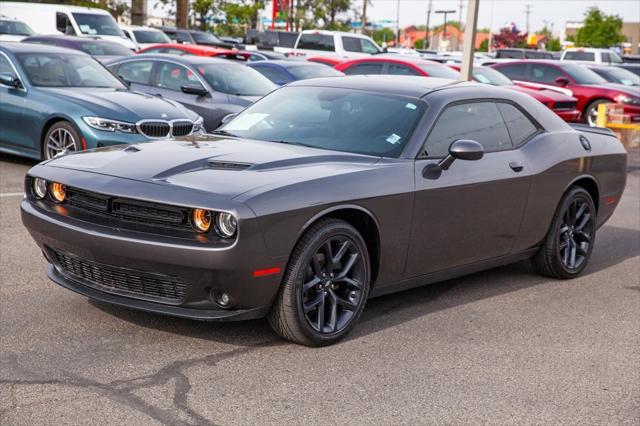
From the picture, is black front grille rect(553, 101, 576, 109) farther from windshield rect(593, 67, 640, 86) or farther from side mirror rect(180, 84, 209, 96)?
side mirror rect(180, 84, 209, 96)

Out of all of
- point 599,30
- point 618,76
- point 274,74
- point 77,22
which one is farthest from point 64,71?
point 599,30

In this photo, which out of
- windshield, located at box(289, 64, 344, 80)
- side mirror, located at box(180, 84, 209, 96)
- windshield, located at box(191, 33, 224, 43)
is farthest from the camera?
windshield, located at box(191, 33, 224, 43)

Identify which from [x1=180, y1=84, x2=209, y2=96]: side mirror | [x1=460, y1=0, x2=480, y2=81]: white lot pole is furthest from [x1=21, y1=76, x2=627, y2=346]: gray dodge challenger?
[x1=460, y1=0, x2=480, y2=81]: white lot pole

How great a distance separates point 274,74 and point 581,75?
860 cm

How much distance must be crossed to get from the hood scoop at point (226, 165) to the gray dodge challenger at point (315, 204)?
1cm

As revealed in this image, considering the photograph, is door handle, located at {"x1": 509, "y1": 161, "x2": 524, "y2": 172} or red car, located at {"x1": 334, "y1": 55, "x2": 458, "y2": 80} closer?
door handle, located at {"x1": 509, "y1": 161, "x2": 524, "y2": 172}

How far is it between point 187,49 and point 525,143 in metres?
13.3

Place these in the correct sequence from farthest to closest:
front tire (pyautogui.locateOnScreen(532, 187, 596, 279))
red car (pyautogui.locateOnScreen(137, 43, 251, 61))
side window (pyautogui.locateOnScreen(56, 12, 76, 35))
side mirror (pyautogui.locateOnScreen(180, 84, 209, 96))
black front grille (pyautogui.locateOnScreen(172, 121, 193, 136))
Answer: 1. side window (pyautogui.locateOnScreen(56, 12, 76, 35))
2. red car (pyautogui.locateOnScreen(137, 43, 251, 61))
3. side mirror (pyautogui.locateOnScreen(180, 84, 209, 96))
4. black front grille (pyautogui.locateOnScreen(172, 121, 193, 136))
5. front tire (pyautogui.locateOnScreen(532, 187, 596, 279))

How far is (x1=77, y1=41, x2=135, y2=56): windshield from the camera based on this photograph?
2100 centimetres

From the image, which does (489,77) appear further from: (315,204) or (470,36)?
(315,204)

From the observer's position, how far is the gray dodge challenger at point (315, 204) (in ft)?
16.2

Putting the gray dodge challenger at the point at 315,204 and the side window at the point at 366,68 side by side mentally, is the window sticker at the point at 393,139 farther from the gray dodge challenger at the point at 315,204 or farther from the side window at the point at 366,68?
the side window at the point at 366,68

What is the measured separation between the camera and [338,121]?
20.5 feet

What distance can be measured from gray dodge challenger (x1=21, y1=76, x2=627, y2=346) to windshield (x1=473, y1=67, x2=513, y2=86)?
13.0m
